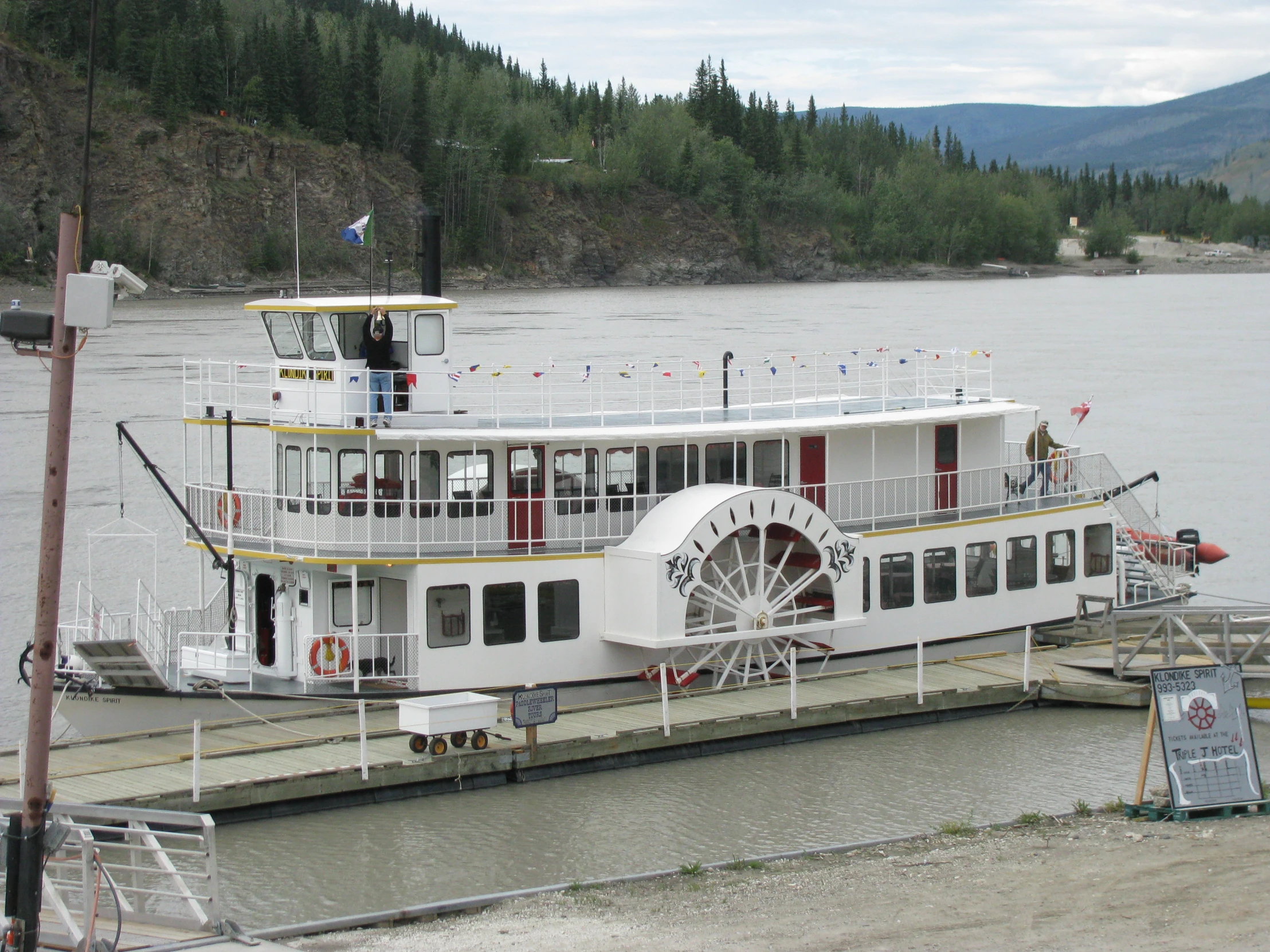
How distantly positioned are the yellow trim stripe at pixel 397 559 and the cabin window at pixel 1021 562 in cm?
711

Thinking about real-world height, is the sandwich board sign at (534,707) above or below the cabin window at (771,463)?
below

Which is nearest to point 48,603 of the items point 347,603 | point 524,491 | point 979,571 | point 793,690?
point 347,603

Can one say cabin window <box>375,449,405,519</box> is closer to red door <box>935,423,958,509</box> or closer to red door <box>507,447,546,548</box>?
red door <box>507,447,546,548</box>

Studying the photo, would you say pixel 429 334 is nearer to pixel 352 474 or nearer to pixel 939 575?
pixel 352 474

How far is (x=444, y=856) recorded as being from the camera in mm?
16266

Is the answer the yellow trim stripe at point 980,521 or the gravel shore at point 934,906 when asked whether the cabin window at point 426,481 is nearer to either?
the yellow trim stripe at point 980,521

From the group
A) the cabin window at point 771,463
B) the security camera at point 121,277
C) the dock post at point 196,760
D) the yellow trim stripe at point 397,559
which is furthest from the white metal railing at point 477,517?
the security camera at point 121,277

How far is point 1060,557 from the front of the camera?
955 inches

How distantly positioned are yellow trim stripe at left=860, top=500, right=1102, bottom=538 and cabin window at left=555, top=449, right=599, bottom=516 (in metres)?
3.98

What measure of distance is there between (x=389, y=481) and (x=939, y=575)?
27.4 feet

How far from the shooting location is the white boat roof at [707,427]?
779 inches

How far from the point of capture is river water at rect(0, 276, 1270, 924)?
1633 cm

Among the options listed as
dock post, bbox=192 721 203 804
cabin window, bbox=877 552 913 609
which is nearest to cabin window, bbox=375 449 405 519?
dock post, bbox=192 721 203 804

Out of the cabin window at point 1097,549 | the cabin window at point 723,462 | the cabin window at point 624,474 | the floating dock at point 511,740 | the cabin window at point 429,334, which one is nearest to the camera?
the floating dock at point 511,740
